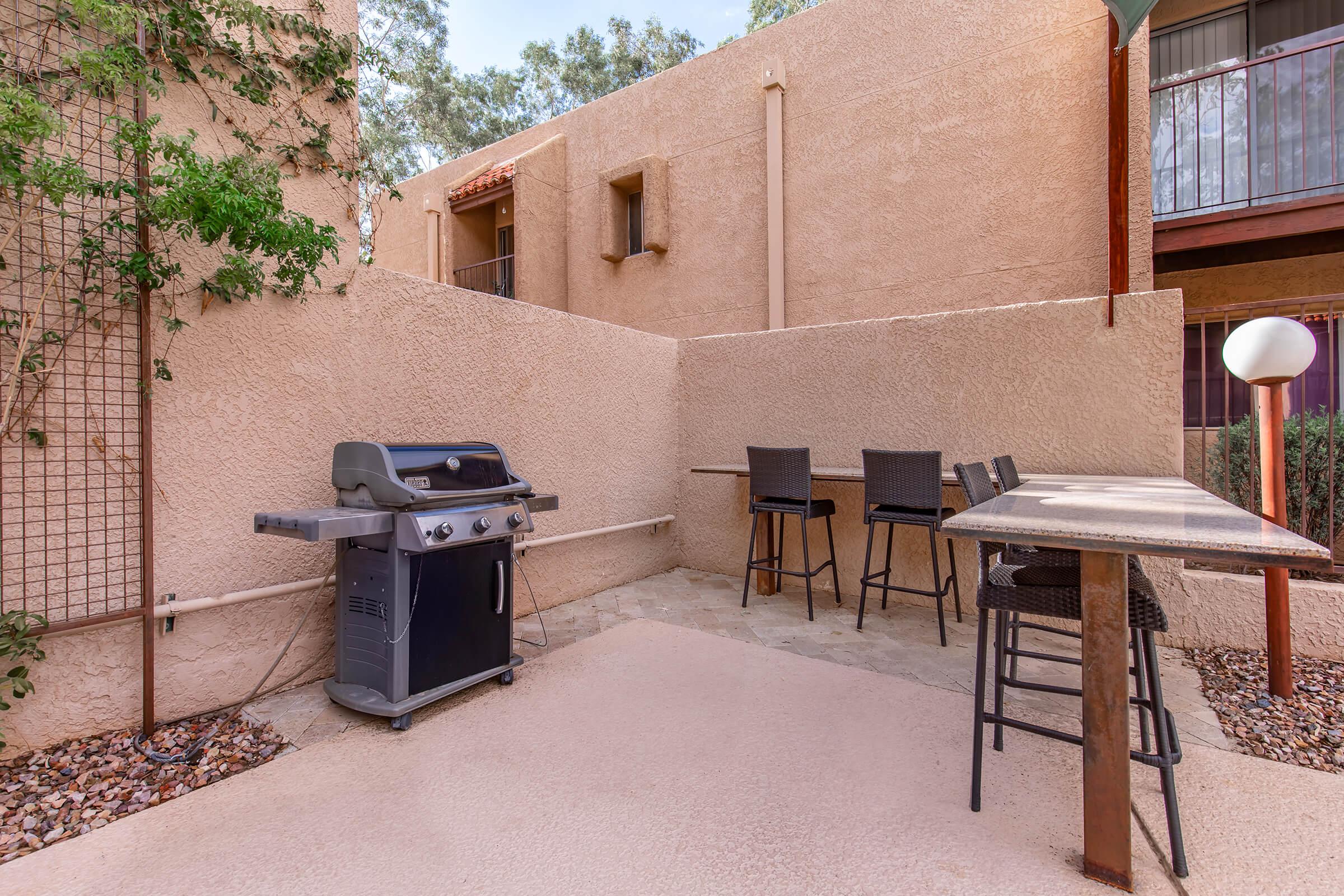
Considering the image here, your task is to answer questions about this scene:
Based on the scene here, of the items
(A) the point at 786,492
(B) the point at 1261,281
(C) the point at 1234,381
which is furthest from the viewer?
(C) the point at 1234,381

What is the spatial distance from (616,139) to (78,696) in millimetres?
7546

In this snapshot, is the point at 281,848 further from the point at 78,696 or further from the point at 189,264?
the point at 189,264

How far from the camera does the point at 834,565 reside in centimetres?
409

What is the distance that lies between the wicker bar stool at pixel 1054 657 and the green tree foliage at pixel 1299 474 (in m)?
2.57

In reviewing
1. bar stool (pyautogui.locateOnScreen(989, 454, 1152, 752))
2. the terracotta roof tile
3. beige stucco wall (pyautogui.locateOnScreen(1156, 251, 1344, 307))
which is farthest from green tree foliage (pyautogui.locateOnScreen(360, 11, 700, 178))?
bar stool (pyautogui.locateOnScreen(989, 454, 1152, 752))

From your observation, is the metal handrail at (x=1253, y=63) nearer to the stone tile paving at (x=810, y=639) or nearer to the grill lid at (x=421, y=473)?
the stone tile paving at (x=810, y=639)

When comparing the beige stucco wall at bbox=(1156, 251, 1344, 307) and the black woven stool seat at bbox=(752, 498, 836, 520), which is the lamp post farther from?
the beige stucco wall at bbox=(1156, 251, 1344, 307)

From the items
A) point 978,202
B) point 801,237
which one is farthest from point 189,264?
point 978,202

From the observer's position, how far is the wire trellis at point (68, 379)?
2066 millimetres

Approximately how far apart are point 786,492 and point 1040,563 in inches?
69.2

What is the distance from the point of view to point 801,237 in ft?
20.6

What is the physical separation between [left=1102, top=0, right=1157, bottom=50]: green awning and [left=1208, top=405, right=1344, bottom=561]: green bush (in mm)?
2554

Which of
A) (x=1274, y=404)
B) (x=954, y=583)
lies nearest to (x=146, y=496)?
(x=954, y=583)

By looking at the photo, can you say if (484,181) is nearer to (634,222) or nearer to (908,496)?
(634,222)
